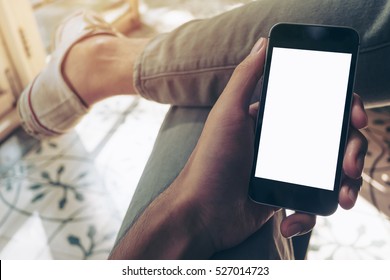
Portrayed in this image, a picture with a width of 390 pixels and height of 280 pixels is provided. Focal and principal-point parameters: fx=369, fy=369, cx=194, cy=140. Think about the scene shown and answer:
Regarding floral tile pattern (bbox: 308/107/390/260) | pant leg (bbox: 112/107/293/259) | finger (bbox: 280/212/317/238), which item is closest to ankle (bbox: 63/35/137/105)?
pant leg (bbox: 112/107/293/259)

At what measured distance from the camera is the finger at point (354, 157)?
42 centimetres

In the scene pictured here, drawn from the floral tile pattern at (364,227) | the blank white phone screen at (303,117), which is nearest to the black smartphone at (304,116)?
the blank white phone screen at (303,117)

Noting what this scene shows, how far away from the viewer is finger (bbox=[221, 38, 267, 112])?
0.44 m

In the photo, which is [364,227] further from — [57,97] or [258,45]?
[57,97]

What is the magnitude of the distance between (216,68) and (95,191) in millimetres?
508

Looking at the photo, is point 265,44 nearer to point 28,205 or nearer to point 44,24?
point 28,205

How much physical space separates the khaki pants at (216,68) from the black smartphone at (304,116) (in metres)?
0.03

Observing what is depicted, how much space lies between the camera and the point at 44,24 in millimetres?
1600

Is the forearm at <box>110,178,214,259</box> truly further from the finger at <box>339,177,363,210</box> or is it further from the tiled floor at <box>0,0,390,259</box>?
the tiled floor at <box>0,0,390,259</box>

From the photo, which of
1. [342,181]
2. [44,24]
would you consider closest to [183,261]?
[342,181]

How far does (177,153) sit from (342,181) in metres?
0.20

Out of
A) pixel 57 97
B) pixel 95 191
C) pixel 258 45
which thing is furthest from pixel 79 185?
pixel 258 45

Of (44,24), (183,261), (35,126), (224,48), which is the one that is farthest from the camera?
(44,24)

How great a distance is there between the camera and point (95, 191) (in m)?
0.88
